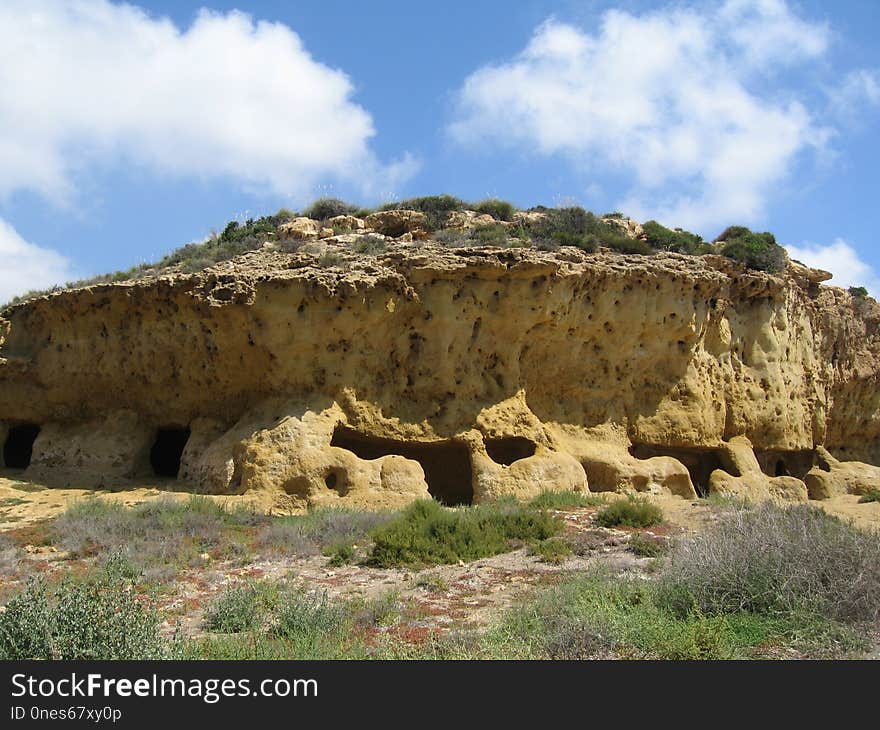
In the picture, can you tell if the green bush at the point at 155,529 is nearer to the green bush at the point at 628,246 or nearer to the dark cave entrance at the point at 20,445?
the dark cave entrance at the point at 20,445

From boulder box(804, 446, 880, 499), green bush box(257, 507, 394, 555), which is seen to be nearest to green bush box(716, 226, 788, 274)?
boulder box(804, 446, 880, 499)

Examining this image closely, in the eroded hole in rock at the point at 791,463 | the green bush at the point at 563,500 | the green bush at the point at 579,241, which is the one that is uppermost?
the green bush at the point at 579,241

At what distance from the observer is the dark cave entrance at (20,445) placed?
60.0ft

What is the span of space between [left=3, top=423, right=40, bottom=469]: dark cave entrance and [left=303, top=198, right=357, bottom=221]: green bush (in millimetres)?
9096

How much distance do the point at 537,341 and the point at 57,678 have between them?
12808 mm

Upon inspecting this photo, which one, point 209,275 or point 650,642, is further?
point 209,275

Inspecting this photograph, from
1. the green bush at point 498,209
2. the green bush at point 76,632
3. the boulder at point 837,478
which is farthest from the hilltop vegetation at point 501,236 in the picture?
the green bush at point 76,632

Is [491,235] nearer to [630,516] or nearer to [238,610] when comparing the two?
[630,516]

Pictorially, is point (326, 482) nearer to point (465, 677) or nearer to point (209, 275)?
point (209, 275)

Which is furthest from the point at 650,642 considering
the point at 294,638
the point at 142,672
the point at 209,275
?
the point at 209,275

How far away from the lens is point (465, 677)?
15.3 ft

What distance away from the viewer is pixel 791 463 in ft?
66.8

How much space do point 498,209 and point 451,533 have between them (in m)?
12.2

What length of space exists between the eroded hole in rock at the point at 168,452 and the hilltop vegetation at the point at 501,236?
3698 mm
